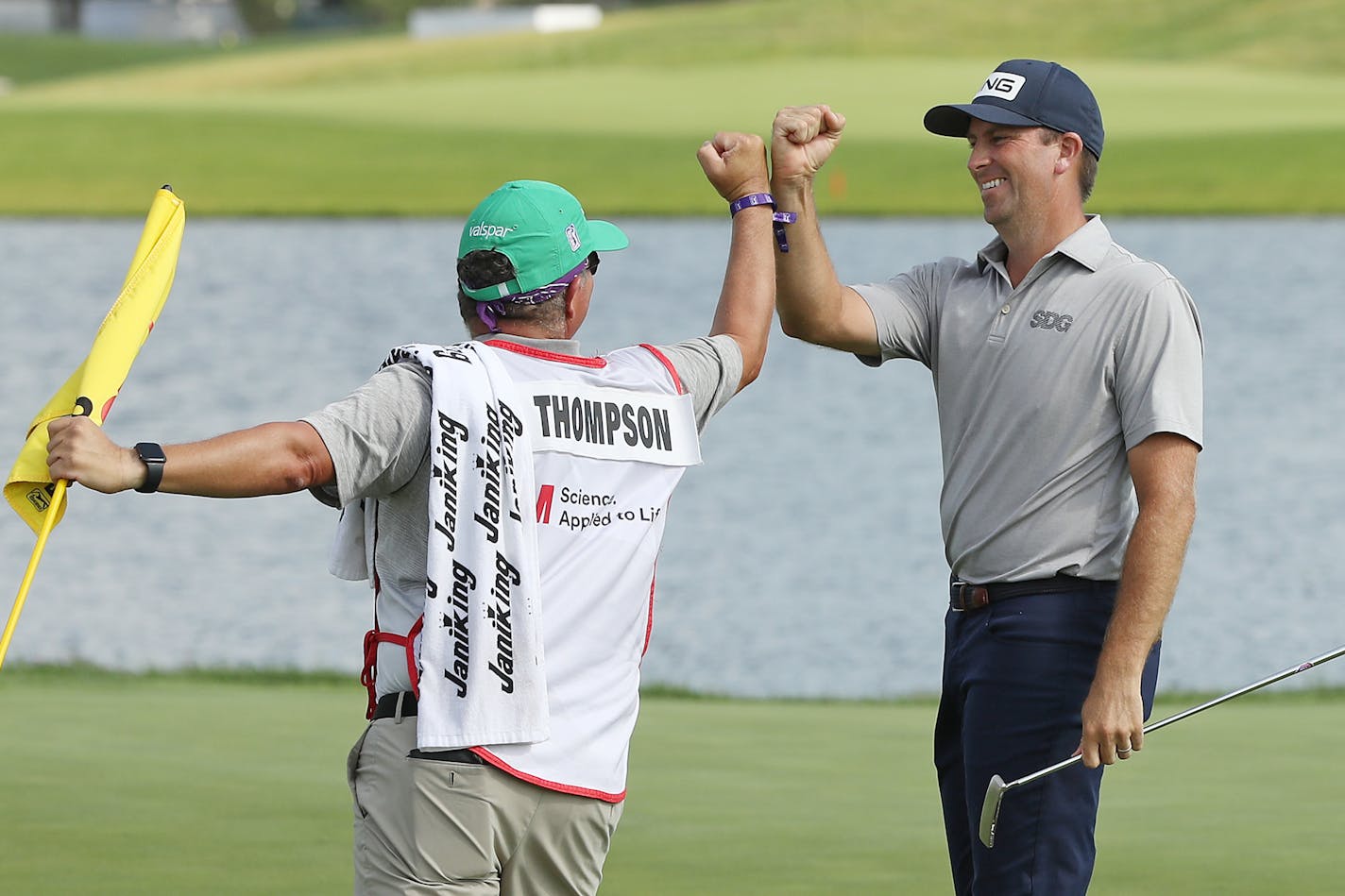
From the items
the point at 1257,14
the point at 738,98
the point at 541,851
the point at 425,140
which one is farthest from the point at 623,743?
the point at 1257,14

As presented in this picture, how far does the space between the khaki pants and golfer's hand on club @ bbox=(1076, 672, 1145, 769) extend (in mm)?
1077

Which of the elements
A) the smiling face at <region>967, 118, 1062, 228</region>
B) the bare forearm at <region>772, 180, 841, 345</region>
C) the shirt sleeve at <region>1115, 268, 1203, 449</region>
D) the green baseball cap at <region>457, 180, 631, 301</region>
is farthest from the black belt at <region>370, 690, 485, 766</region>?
the smiling face at <region>967, 118, 1062, 228</region>

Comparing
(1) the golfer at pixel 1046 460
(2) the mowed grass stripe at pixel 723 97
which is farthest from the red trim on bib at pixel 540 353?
(2) the mowed grass stripe at pixel 723 97

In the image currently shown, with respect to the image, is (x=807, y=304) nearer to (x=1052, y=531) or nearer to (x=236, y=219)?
(x=1052, y=531)

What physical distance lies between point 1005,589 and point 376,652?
4.67ft

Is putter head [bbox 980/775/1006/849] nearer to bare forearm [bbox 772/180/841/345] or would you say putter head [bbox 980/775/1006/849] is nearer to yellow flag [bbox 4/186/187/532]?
→ bare forearm [bbox 772/180/841/345]

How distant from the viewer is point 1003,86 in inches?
183

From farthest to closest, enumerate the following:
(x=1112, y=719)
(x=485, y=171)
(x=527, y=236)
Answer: (x=485, y=171) < (x=1112, y=719) < (x=527, y=236)

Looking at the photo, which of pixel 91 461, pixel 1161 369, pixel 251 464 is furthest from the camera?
pixel 1161 369

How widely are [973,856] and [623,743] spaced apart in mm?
1049

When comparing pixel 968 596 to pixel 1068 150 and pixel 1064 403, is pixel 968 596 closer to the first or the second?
pixel 1064 403

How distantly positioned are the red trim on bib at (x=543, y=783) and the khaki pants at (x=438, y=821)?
0.01m

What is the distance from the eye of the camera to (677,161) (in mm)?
44219

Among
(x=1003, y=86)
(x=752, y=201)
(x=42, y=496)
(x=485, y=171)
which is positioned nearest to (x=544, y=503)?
(x=42, y=496)
